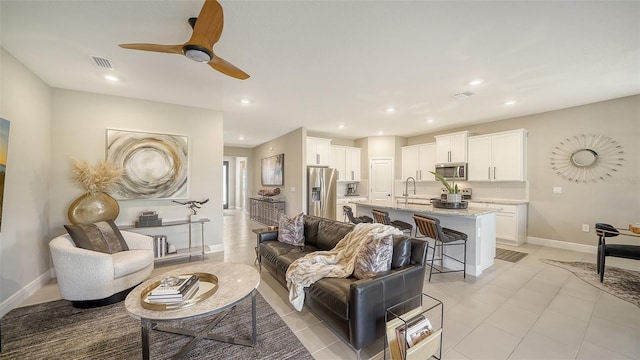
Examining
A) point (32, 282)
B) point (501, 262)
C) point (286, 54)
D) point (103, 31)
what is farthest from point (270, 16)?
point (501, 262)

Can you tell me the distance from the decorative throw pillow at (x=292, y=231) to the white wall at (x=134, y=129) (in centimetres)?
173

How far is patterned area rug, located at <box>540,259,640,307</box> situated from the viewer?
2.69m

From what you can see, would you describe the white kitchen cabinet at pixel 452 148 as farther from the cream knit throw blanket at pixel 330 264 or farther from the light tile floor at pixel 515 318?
the cream knit throw blanket at pixel 330 264

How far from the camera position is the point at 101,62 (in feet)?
8.70

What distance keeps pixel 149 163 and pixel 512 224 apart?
6899 millimetres

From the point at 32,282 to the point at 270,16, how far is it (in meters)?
4.10

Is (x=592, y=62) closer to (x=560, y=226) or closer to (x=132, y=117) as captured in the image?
(x=560, y=226)

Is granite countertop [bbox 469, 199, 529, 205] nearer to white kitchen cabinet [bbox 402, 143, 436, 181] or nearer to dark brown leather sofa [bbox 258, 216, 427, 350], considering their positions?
white kitchen cabinet [bbox 402, 143, 436, 181]

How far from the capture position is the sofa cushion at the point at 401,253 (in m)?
2.16

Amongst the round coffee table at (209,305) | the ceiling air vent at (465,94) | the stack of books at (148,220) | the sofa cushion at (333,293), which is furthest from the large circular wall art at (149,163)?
the ceiling air vent at (465,94)

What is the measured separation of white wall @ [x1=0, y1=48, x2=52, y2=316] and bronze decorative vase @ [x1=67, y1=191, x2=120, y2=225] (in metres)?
0.37

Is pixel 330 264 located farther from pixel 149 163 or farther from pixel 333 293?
pixel 149 163

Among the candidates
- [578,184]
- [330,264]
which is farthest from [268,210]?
[578,184]

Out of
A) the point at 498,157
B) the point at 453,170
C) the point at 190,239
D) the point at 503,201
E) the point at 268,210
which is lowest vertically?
the point at 190,239
